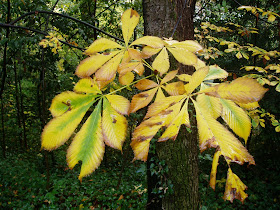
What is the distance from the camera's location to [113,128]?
371 millimetres

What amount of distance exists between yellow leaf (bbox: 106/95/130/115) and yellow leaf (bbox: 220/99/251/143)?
0.67ft

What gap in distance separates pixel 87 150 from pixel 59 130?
0.07m

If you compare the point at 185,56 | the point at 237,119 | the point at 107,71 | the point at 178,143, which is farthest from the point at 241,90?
the point at 178,143

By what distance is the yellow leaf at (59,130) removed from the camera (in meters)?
0.34

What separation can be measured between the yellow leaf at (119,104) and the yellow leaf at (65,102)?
0.06 meters

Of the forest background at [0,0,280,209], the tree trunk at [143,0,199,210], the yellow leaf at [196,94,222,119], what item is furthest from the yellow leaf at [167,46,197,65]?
the forest background at [0,0,280,209]

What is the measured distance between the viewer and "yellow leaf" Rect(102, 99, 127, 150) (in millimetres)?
359

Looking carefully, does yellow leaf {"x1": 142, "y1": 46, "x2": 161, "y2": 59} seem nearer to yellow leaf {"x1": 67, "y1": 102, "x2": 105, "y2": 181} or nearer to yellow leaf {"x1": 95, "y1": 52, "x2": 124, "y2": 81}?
Result: yellow leaf {"x1": 95, "y1": 52, "x2": 124, "y2": 81}

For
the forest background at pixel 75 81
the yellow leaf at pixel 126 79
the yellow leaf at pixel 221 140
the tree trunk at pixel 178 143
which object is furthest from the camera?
the forest background at pixel 75 81

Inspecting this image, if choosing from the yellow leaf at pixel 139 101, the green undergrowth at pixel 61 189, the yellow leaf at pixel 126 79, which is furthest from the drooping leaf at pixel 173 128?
the green undergrowth at pixel 61 189

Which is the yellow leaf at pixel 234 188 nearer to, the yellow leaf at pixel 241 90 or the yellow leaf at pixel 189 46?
the yellow leaf at pixel 241 90

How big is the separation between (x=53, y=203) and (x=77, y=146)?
4.21 m

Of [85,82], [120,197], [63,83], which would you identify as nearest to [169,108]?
[85,82]

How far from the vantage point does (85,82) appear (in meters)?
0.42
